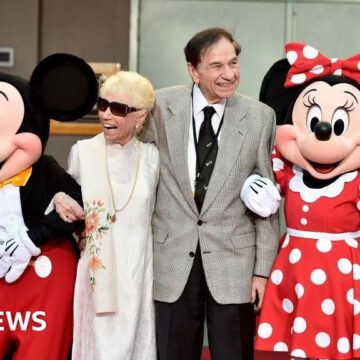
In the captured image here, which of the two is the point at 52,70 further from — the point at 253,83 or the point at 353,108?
the point at 253,83

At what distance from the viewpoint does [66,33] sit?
17.3ft

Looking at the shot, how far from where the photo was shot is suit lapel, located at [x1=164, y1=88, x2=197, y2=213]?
3084 millimetres

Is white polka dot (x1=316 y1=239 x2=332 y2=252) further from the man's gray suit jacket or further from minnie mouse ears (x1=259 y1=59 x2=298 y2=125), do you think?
minnie mouse ears (x1=259 y1=59 x2=298 y2=125)

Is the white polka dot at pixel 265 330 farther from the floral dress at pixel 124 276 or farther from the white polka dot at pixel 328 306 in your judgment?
the floral dress at pixel 124 276

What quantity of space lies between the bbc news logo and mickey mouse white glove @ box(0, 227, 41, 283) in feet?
0.43

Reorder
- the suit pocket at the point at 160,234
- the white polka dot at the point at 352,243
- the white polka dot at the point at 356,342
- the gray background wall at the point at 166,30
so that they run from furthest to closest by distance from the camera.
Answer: the gray background wall at the point at 166,30 → the suit pocket at the point at 160,234 → the white polka dot at the point at 352,243 → the white polka dot at the point at 356,342

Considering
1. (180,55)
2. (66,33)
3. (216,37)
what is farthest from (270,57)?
(216,37)

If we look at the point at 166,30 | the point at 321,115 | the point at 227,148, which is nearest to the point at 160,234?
the point at 227,148

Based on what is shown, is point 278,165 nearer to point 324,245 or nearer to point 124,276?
point 324,245

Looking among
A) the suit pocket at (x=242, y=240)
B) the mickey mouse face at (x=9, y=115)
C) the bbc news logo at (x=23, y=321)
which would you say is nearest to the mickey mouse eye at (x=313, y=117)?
the suit pocket at (x=242, y=240)

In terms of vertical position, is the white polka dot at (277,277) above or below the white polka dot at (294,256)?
below

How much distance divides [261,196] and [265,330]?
51 centimetres

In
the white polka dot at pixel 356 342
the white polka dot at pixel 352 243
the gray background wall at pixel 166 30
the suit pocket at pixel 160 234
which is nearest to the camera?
the white polka dot at pixel 356 342

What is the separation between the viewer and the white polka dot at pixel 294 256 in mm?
3012
